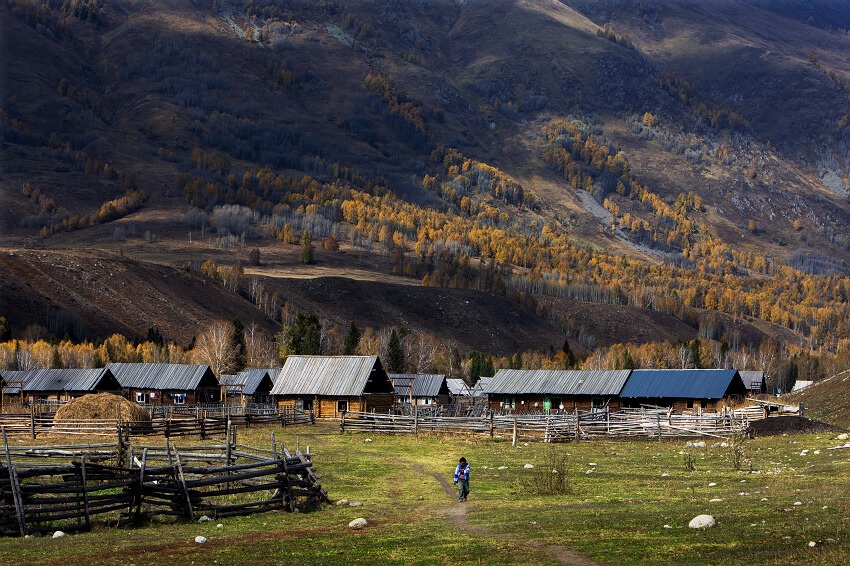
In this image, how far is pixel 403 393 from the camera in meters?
101

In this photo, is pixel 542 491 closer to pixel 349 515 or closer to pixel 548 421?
pixel 349 515

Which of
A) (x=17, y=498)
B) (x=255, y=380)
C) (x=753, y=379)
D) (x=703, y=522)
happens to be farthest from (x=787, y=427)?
(x=753, y=379)

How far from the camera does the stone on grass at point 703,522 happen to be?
2300 cm

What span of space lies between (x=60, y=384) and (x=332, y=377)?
26647 mm

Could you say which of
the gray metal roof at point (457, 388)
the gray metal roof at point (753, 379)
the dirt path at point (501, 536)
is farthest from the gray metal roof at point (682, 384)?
the dirt path at point (501, 536)

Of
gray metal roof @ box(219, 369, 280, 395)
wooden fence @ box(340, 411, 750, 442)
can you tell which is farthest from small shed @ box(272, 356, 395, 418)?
wooden fence @ box(340, 411, 750, 442)

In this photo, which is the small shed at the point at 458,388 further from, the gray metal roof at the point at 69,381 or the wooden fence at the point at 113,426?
the wooden fence at the point at 113,426

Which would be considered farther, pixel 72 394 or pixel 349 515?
pixel 72 394

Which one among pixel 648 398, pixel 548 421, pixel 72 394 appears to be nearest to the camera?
pixel 548 421

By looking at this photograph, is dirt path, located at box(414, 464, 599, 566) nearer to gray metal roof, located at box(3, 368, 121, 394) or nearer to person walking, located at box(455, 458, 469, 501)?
person walking, located at box(455, 458, 469, 501)

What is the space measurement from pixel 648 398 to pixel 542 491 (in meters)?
47.5

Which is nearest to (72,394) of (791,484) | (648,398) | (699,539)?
(648,398)

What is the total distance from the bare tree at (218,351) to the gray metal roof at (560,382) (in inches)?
1725

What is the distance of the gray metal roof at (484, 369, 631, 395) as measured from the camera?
79.1 metres
